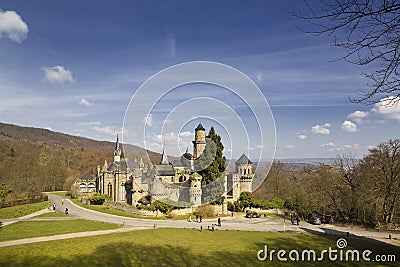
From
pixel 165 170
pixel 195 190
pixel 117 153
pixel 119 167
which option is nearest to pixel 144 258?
pixel 195 190

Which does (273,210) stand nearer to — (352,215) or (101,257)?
(352,215)

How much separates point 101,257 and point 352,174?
27.7m

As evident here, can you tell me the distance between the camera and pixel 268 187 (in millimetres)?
52875

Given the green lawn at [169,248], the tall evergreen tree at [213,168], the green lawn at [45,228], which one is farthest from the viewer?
the tall evergreen tree at [213,168]

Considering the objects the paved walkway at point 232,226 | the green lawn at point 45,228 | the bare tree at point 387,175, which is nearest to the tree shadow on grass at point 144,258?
the paved walkway at point 232,226

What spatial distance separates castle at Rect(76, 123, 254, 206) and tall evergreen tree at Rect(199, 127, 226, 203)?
3.02 feet

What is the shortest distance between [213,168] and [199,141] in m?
7.95

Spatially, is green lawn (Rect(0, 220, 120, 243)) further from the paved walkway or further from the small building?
the small building

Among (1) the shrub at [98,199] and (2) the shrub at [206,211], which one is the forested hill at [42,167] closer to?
(1) the shrub at [98,199]

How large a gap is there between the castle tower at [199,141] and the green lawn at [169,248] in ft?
70.1

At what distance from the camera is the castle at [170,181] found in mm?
37625

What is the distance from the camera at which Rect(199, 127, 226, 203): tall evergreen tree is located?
123ft

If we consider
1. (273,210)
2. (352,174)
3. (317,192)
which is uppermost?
(352,174)

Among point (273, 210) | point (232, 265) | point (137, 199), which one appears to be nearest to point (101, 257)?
point (232, 265)
